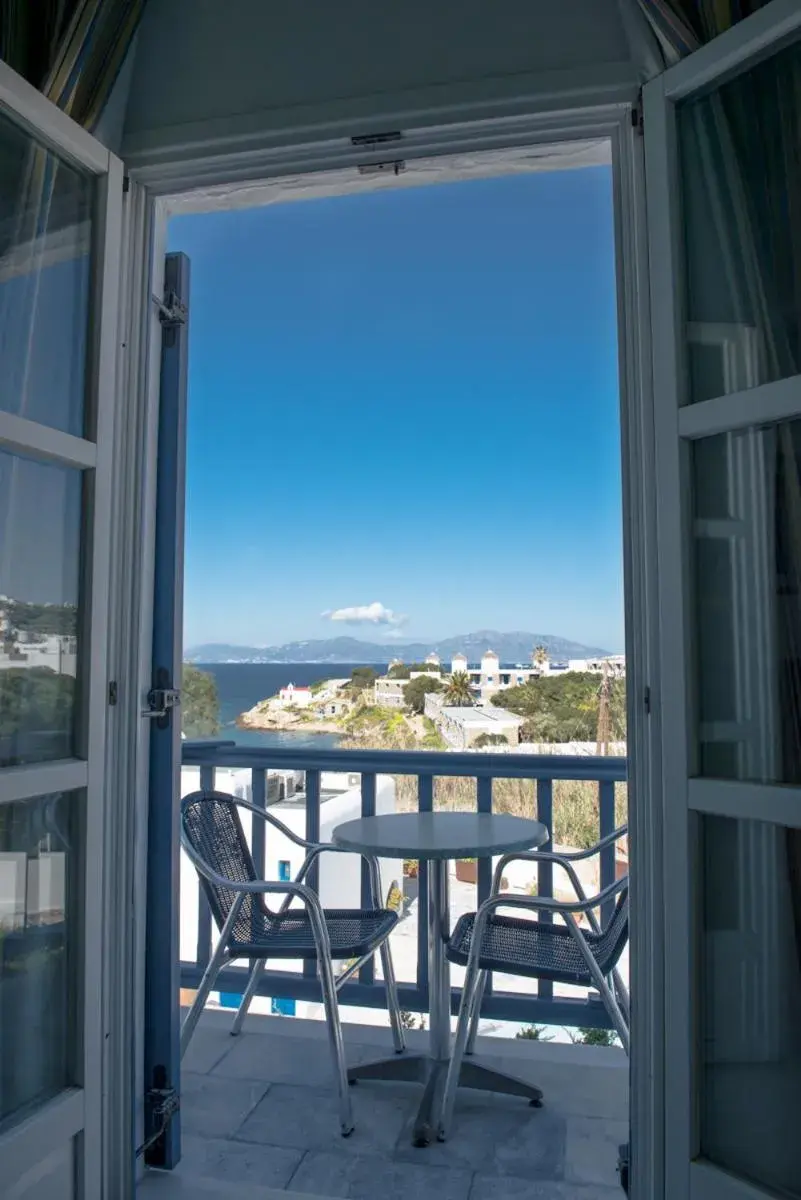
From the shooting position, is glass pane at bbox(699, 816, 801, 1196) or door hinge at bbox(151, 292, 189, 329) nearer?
glass pane at bbox(699, 816, 801, 1196)

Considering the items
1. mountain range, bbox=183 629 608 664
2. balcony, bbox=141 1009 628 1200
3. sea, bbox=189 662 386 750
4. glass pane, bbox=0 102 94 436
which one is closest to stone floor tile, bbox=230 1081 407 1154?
balcony, bbox=141 1009 628 1200

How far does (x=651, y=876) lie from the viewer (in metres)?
1.60

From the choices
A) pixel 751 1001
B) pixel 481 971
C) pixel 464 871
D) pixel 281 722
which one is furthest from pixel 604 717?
pixel 751 1001

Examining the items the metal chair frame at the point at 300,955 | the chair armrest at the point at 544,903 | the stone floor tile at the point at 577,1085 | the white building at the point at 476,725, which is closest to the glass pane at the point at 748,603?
the chair armrest at the point at 544,903

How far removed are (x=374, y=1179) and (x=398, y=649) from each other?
23.1m

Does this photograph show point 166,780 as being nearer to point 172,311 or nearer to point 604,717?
point 172,311

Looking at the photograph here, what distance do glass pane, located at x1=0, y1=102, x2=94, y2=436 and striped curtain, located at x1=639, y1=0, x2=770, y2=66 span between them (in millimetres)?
1207

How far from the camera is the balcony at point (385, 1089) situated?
2.11m

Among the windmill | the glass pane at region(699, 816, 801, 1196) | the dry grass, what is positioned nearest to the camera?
the glass pane at region(699, 816, 801, 1196)

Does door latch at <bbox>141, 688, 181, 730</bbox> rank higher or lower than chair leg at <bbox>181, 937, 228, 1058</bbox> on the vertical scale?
higher

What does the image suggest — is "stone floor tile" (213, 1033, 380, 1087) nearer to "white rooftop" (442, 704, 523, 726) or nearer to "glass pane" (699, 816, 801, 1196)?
"glass pane" (699, 816, 801, 1196)

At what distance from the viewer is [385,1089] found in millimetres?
2582

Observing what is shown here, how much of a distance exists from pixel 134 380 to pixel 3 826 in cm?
103

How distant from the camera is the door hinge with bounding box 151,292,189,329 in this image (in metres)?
2.12
